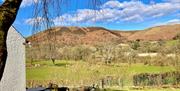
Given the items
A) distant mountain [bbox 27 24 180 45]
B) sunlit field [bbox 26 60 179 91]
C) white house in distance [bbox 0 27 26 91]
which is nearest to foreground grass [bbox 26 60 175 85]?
sunlit field [bbox 26 60 179 91]

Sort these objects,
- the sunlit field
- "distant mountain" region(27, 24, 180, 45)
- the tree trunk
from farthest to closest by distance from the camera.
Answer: the sunlit field, "distant mountain" region(27, 24, 180, 45), the tree trunk

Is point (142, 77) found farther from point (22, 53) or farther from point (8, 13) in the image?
point (8, 13)

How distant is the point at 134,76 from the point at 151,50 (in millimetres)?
16881

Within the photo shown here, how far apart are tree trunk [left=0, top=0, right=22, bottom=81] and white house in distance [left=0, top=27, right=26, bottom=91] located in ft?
48.7

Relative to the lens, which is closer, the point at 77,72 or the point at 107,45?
the point at 77,72

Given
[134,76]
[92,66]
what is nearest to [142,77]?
[134,76]

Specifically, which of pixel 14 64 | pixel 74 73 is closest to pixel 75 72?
pixel 74 73

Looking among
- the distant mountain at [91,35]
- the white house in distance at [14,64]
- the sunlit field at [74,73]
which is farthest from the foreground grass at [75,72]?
the white house in distance at [14,64]

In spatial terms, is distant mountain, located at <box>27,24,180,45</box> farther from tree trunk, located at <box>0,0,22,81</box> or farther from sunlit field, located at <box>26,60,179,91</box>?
sunlit field, located at <box>26,60,179,91</box>

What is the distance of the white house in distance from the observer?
19109 mm

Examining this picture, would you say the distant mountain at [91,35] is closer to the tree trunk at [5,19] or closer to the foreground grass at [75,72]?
the tree trunk at [5,19]

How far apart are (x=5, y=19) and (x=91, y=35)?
9860mm

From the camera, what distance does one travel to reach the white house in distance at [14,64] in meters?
19.1

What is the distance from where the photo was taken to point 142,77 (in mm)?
36656
